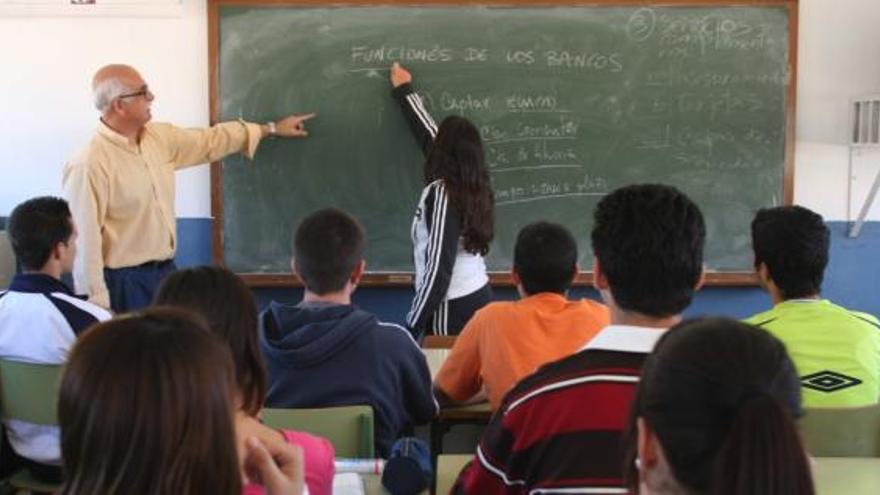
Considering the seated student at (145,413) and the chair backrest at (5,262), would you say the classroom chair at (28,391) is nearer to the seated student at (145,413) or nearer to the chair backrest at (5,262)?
the chair backrest at (5,262)

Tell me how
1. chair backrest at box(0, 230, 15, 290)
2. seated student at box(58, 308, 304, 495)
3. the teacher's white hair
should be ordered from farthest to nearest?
chair backrest at box(0, 230, 15, 290) → the teacher's white hair → seated student at box(58, 308, 304, 495)

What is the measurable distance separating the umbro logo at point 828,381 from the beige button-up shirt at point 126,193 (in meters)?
2.68

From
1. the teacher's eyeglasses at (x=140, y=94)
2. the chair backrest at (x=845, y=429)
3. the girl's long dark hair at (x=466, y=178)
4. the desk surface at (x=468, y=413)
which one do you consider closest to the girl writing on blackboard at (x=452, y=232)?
the girl's long dark hair at (x=466, y=178)

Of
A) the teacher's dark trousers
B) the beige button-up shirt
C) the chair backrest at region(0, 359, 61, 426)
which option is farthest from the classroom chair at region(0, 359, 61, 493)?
the teacher's dark trousers

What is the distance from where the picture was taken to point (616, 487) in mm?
1509

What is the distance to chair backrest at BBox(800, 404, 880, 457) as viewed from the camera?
216 centimetres

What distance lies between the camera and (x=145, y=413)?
3.39ft

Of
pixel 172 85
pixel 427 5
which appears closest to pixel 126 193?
pixel 172 85

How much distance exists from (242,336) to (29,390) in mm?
1428

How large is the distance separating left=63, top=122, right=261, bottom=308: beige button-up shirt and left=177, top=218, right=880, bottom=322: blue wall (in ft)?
1.87

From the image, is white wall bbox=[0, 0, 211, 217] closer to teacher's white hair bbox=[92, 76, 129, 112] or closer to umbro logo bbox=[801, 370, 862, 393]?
teacher's white hair bbox=[92, 76, 129, 112]

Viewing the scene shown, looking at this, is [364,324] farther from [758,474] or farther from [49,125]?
[49,125]

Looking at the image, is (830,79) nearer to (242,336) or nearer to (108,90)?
(108,90)

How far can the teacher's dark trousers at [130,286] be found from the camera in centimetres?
385
